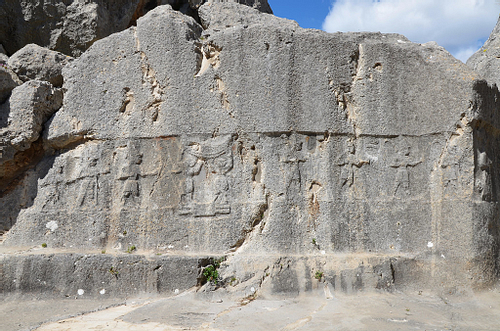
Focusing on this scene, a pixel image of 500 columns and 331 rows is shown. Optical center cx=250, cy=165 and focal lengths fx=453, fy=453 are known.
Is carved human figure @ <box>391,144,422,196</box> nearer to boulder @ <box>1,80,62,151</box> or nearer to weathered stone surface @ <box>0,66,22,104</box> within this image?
boulder @ <box>1,80,62,151</box>

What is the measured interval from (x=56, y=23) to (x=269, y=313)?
29.1 feet

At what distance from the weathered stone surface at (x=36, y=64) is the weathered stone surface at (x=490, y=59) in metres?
7.78

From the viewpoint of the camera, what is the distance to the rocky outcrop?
10.5 meters

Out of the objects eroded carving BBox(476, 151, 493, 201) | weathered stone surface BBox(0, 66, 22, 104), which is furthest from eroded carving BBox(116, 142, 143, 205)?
eroded carving BBox(476, 151, 493, 201)

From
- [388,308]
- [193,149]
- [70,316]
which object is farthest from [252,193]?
[70,316]

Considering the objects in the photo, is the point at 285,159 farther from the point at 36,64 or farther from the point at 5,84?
→ the point at 36,64

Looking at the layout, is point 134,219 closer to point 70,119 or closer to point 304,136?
point 70,119

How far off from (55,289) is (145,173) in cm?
191

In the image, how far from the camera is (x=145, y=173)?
6391mm

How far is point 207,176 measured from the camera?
6.31 metres

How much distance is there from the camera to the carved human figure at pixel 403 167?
6297 millimetres

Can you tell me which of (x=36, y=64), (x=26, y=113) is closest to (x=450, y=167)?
(x=26, y=113)

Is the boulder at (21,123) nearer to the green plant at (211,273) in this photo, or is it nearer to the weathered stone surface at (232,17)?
the weathered stone surface at (232,17)

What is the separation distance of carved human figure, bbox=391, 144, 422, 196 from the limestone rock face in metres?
0.02
